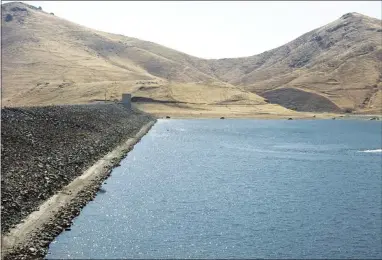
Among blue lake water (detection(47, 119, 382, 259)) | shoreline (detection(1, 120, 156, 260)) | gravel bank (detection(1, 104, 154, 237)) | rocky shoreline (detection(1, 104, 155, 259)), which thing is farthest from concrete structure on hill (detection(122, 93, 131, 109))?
shoreline (detection(1, 120, 156, 260))

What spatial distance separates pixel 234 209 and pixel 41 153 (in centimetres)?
2512

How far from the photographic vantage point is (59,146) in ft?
214

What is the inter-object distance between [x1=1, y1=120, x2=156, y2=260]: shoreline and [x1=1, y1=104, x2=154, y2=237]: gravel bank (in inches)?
21.4

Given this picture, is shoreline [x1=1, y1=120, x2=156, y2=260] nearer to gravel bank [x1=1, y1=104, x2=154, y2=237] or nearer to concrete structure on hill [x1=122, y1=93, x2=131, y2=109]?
gravel bank [x1=1, y1=104, x2=154, y2=237]

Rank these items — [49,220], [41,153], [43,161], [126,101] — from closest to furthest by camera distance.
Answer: [49,220] → [43,161] → [41,153] → [126,101]

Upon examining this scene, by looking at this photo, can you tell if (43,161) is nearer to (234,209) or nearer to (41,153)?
(41,153)

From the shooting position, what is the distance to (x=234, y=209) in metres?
47.6

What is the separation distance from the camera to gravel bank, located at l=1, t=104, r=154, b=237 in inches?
1560

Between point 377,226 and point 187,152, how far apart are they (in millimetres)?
58347

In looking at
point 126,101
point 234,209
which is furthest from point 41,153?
point 126,101

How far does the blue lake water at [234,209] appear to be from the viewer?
35188 mm

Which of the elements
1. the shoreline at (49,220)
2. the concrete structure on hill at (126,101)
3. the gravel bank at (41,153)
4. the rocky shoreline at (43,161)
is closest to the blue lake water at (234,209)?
the shoreline at (49,220)

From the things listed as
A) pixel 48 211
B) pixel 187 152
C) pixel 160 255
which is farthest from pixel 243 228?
pixel 187 152

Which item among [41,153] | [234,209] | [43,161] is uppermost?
[41,153]
